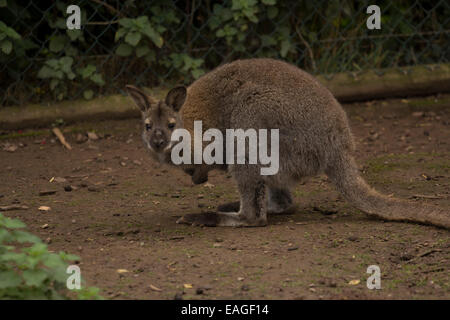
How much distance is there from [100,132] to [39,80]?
2.34 feet

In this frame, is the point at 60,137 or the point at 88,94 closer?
the point at 60,137

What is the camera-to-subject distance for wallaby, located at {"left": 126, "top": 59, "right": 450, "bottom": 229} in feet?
13.9

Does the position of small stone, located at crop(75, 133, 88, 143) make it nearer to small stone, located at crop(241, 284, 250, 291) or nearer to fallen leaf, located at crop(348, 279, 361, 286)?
small stone, located at crop(241, 284, 250, 291)

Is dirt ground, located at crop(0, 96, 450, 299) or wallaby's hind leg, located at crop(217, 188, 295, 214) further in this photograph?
wallaby's hind leg, located at crop(217, 188, 295, 214)

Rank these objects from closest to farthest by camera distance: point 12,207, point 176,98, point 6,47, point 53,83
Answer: point 176,98 < point 12,207 < point 6,47 < point 53,83

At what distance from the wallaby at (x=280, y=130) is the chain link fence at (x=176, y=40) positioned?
1.88 metres

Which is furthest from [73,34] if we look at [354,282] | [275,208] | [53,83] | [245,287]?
[354,282]

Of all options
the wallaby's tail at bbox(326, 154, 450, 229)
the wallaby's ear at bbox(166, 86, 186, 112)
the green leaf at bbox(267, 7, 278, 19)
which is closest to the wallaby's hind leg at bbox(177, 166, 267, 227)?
the wallaby's tail at bbox(326, 154, 450, 229)

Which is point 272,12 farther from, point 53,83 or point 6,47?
point 6,47

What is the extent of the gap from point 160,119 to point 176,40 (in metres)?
2.33

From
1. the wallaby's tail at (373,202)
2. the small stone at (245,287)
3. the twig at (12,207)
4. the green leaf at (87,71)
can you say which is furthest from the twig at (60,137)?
the small stone at (245,287)

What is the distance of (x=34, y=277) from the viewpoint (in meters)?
2.65

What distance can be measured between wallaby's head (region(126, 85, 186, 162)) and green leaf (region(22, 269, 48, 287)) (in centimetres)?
175

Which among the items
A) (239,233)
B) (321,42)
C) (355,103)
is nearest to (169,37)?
(321,42)
